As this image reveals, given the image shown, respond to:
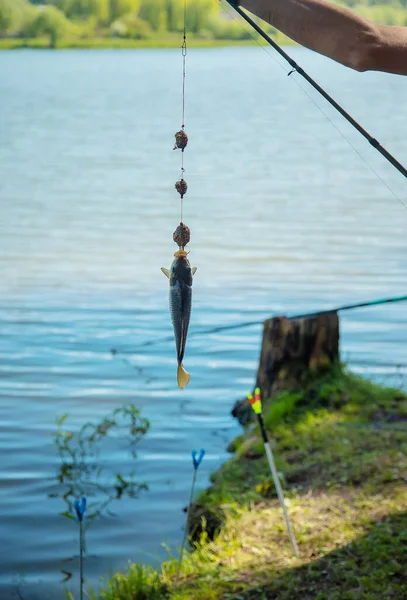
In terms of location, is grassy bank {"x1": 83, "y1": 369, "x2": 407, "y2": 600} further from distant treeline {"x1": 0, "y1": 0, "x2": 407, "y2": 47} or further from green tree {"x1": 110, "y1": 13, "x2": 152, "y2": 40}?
green tree {"x1": 110, "y1": 13, "x2": 152, "y2": 40}

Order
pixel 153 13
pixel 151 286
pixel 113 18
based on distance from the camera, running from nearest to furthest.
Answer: pixel 151 286 < pixel 153 13 < pixel 113 18

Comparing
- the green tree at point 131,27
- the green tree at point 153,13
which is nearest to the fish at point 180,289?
the green tree at point 153,13

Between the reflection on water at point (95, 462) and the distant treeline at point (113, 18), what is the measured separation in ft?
86.2

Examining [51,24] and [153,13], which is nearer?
[153,13]

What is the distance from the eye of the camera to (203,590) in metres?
4.15

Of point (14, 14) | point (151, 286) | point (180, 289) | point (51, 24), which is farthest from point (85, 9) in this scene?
point (180, 289)

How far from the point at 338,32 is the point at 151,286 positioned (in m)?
8.33

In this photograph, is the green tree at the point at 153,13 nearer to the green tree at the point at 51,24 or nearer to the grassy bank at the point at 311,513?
the green tree at the point at 51,24

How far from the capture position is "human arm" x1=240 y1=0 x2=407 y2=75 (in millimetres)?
2494

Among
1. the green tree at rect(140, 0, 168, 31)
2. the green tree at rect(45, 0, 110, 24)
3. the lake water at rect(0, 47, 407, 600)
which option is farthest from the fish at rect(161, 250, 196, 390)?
the green tree at rect(45, 0, 110, 24)

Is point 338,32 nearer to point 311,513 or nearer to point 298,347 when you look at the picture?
point 311,513

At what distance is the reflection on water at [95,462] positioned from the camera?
614 cm

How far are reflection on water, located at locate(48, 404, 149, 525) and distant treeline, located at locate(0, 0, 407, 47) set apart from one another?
26.3 meters

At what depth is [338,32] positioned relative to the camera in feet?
8.20
